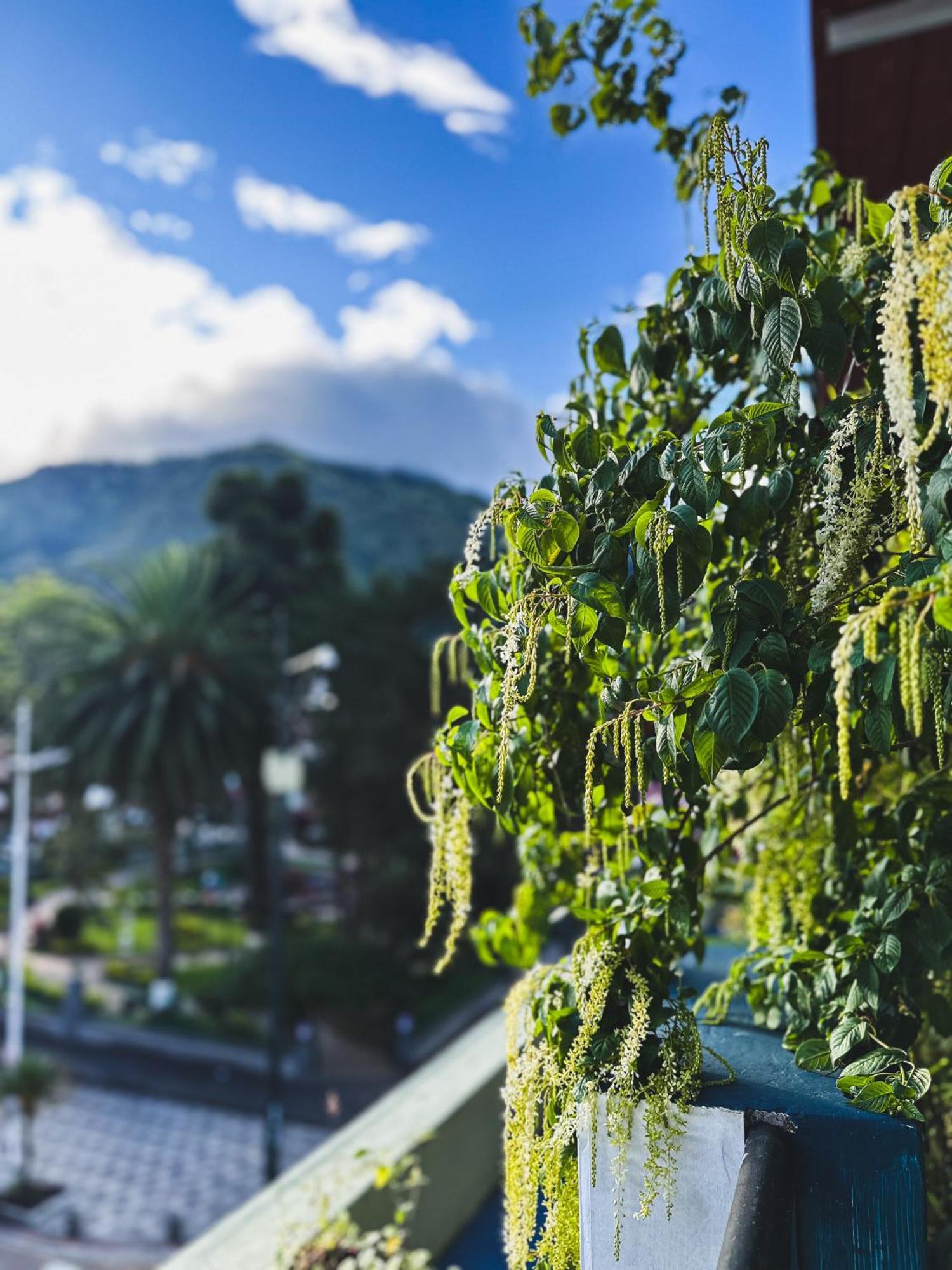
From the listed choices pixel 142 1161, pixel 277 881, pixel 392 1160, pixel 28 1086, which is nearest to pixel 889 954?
pixel 392 1160

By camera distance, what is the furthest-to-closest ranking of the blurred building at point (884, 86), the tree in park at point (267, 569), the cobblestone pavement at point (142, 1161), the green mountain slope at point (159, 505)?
the green mountain slope at point (159, 505) → the tree in park at point (267, 569) → the cobblestone pavement at point (142, 1161) → the blurred building at point (884, 86)

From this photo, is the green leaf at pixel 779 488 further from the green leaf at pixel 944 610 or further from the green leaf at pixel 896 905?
the green leaf at pixel 896 905

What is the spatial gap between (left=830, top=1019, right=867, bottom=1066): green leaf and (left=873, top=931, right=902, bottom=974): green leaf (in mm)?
55

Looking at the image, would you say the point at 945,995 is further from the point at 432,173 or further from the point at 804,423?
the point at 432,173

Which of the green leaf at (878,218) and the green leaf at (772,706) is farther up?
the green leaf at (878,218)

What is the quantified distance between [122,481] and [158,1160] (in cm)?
3744

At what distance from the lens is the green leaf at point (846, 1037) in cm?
84

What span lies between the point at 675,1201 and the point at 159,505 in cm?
4410

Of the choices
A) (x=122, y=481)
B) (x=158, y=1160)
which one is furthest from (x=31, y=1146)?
(x=122, y=481)

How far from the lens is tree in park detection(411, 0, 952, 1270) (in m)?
0.66

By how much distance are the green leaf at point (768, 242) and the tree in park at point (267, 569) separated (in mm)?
15288

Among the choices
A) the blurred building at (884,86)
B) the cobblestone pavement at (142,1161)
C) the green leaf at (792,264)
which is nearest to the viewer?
the green leaf at (792,264)

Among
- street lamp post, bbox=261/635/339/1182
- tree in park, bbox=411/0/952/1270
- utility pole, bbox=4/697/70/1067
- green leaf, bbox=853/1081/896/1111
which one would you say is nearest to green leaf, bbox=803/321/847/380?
tree in park, bbox=411/0/952/1270

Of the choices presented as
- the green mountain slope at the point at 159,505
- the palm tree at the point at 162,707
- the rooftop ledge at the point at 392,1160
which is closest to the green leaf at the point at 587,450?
the rooftop ledge at the point at 392,1160
